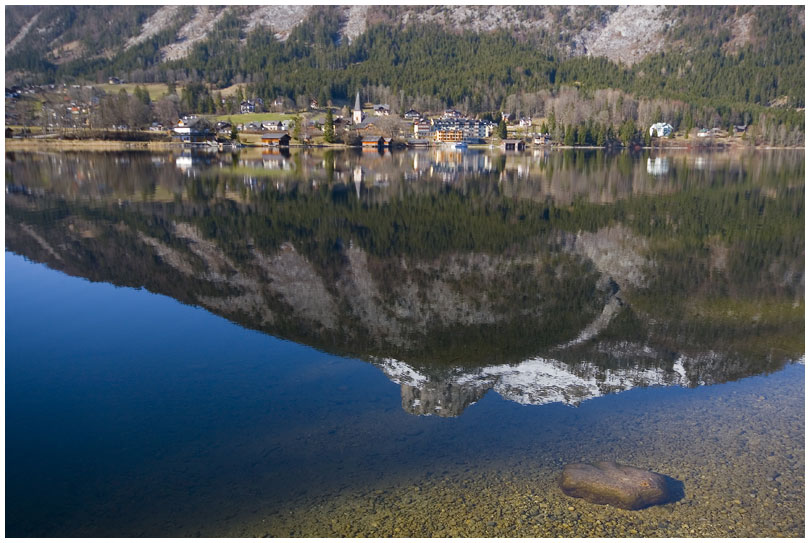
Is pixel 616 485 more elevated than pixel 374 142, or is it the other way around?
pixel 374 142

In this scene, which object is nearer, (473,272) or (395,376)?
(395,376)

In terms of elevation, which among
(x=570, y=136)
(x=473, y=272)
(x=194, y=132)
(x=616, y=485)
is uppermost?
(x=194, y=132)

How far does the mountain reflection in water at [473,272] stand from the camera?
13477 mm

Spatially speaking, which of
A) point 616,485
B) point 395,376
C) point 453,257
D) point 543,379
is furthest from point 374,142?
point 616,485

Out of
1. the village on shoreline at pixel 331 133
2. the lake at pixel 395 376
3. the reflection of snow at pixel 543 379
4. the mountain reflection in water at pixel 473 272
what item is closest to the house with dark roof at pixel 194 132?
the village on shoreline at pixel 331 133

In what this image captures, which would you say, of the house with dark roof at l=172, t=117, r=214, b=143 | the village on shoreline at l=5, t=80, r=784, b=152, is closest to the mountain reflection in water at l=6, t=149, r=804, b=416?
the village on shoreline at l=5, t=80, r=784, b=152

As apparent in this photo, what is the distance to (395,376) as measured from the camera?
12.5m

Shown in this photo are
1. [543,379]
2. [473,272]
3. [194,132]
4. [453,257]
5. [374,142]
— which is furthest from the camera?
[194,132]

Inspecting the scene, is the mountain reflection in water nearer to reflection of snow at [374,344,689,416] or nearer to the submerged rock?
reflection of snow at [374,344,689,416]

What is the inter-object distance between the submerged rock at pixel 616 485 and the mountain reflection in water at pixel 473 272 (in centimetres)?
254

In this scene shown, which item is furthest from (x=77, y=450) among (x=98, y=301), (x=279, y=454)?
(x=98, y=301)

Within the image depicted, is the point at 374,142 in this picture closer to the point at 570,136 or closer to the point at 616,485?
the point at 570,136

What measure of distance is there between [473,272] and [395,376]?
8947 millimetres

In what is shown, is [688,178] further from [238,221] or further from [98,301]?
[98,301]
